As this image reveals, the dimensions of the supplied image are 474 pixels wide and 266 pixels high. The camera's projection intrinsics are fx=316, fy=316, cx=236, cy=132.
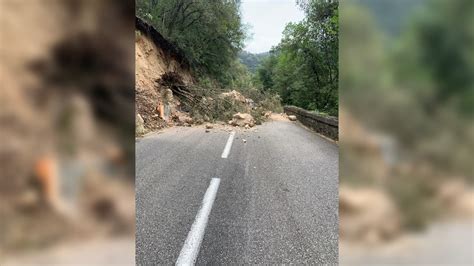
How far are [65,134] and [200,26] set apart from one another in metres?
14.8

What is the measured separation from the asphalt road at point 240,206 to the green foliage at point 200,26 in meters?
9.83

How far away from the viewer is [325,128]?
778 cm

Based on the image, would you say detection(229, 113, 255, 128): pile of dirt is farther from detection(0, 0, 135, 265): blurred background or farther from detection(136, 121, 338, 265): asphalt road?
detection(0, 0, 135, 265): blurred background

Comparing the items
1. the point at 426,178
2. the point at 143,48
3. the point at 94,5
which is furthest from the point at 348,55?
the point at 143,48

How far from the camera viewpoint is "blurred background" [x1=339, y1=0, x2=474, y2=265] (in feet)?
1.81

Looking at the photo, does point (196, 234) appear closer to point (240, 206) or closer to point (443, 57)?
point (240, 206)

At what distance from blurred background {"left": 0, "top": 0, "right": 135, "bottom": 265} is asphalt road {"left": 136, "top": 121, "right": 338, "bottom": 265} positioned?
1.16ft

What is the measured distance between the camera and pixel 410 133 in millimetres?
583

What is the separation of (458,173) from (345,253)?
0.29 m

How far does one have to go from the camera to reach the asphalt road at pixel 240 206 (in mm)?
1876

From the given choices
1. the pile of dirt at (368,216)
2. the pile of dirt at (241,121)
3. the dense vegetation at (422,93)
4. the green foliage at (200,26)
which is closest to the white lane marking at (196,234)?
the pile of dirt at (368,216)

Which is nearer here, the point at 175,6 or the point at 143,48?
the point at 143,48

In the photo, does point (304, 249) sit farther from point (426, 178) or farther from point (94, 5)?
point (94, 5)

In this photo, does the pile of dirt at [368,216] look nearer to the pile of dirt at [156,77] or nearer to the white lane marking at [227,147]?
the white lane marking at [227,147]
